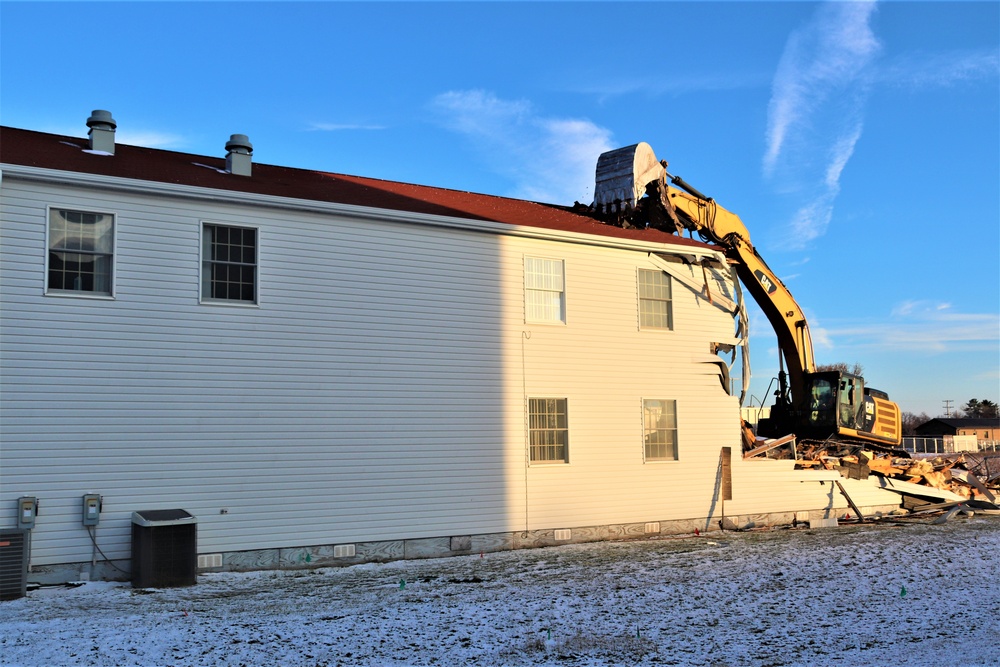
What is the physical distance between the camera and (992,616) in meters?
11.6

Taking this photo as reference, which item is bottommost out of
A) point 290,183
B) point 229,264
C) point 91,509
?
point 91,509

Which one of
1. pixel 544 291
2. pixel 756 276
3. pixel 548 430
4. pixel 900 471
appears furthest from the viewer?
pixel 900 471

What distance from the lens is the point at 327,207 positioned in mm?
16422

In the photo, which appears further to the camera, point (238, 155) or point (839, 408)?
point (839, 408)

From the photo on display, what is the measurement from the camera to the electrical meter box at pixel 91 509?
1368 centimetres

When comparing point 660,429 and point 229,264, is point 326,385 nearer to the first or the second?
point 229,264

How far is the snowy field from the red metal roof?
6.89 m

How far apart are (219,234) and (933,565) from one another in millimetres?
14178

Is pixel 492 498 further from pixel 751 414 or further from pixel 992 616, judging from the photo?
pixel 751 414

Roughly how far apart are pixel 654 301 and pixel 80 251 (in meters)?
12.4

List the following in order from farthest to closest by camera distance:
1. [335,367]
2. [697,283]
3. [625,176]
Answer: [625,176] → [697,283] → [335,367]

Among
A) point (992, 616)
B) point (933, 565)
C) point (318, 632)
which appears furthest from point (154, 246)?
point (933, 565)

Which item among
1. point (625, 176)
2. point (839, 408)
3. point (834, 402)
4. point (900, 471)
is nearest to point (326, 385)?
point (625, 176)

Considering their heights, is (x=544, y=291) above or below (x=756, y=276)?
below
